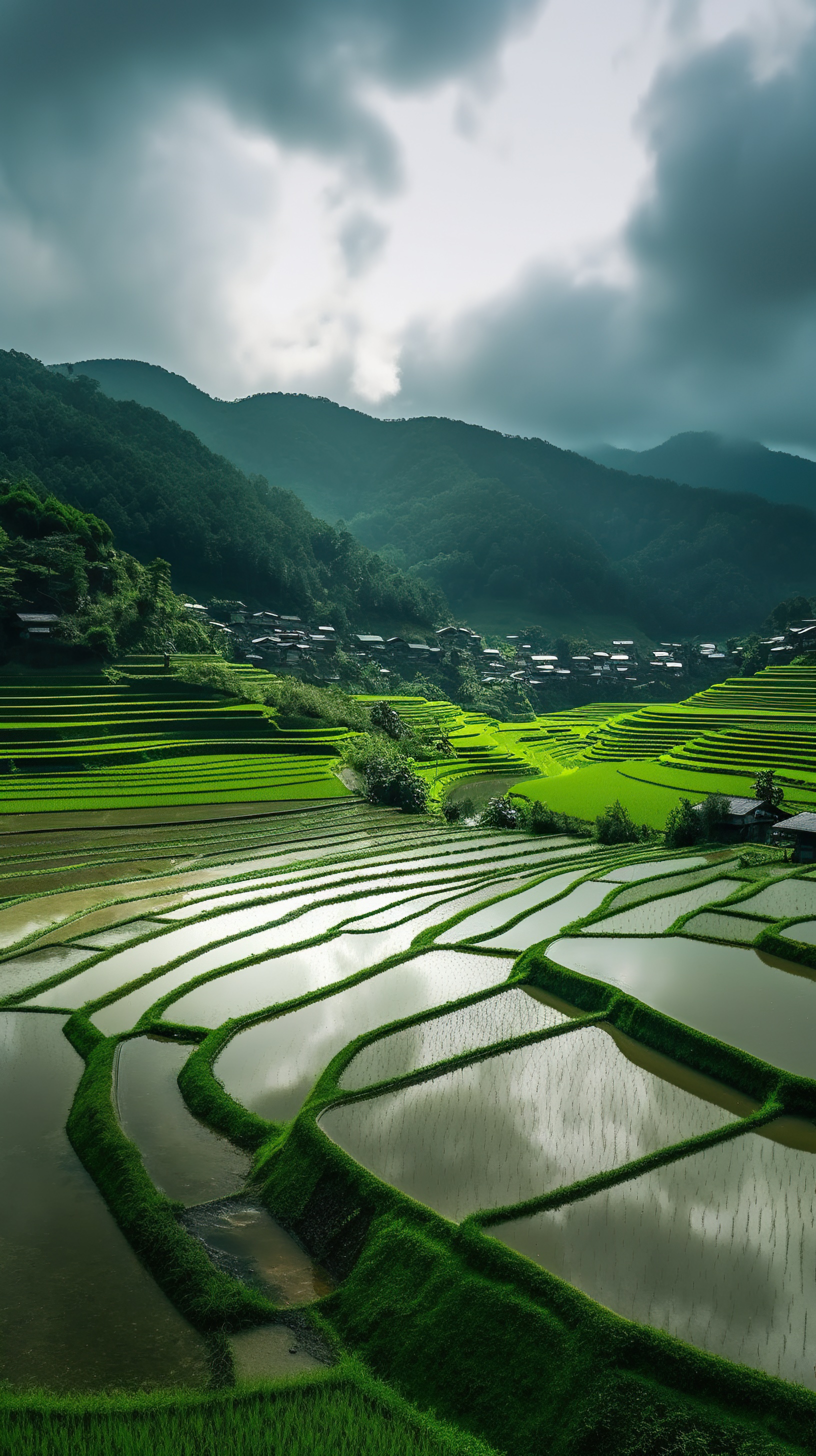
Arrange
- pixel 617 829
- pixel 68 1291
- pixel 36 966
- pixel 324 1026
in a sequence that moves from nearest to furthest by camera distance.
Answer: pixel 68 1291 → pixel 324 1026 → pixel 36 966 → pixel 617 829

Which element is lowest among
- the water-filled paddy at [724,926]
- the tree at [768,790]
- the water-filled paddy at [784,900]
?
the water-filled paddy at [724,926]

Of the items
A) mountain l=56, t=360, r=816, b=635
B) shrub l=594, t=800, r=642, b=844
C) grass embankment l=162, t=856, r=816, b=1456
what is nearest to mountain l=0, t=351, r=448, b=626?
mountain l=56, t=360, r=816, b=635

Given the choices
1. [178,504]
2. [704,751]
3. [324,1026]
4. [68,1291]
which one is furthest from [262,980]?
[178,504]

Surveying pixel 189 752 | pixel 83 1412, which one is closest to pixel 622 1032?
pixel 83 1412

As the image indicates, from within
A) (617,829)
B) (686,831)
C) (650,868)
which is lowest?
(617,829)

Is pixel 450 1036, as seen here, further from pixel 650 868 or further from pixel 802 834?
pixel 802 834

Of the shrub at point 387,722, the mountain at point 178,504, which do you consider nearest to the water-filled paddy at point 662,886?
the shrub at point 387,722

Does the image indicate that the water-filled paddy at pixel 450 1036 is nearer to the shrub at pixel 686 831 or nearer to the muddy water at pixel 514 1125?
the muddy water at pixel 514 1125
